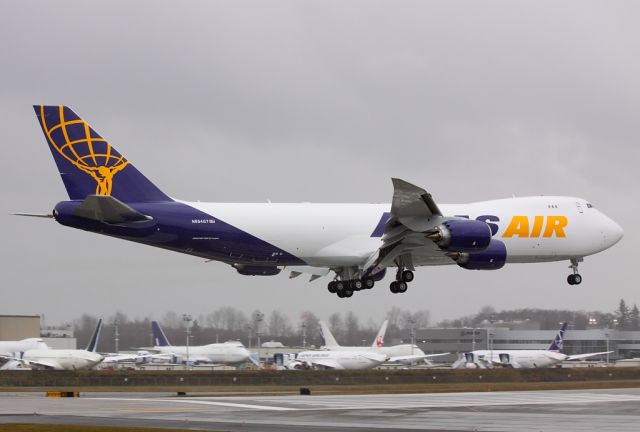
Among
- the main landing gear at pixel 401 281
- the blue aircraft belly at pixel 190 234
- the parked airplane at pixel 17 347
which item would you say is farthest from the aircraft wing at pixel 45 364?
the main landing gear at pixel 401 281

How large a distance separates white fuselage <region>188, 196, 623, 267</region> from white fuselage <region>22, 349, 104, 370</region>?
170ft

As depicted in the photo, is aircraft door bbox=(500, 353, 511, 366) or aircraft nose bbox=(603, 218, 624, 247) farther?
aircraft door bbox=(500, 353, 511, 366)

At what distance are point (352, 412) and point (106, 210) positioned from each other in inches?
631

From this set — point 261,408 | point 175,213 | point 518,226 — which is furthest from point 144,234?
point 518,226

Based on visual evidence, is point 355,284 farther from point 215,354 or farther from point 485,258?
point 215,354

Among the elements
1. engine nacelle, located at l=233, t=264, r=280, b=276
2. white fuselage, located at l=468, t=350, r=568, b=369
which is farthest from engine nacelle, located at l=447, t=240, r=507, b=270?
white fuselage, located at l=468, t=350, r=568, b=369

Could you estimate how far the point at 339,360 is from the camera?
107m

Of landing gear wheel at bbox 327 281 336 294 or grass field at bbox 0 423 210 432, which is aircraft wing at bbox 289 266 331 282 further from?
grass field at bbox 0 423 210 432

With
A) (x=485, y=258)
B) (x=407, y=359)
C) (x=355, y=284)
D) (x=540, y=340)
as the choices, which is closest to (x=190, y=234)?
(x=355, y=284)

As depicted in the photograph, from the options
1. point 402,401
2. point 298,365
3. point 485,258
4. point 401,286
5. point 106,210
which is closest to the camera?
point 106,210

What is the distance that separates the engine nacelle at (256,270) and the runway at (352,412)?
25.1 feet

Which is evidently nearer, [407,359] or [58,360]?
[58,360]

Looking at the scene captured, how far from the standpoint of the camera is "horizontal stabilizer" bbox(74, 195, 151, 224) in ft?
159

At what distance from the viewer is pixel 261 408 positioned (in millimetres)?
53500
